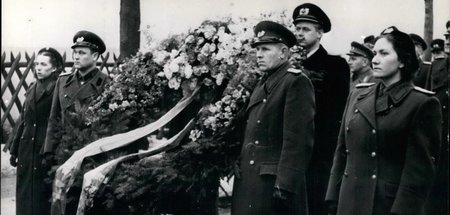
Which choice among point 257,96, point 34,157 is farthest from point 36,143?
point 257,96

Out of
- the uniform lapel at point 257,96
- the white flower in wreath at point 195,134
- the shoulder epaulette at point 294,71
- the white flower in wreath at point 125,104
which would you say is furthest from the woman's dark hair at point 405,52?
the white flower in wreath at point 125,104

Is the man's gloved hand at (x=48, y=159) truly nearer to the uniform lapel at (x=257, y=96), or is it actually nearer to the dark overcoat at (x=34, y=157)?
the dark overcoat at (x=34, y=157)

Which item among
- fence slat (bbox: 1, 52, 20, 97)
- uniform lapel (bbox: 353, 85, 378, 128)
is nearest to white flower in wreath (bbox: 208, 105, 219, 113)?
uniform lapel (bbox: 353, 85, 378, 128)

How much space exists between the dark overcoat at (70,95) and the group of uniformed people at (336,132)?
0.09 metres

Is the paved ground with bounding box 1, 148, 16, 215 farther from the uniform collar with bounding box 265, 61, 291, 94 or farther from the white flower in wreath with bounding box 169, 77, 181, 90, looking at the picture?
the uniform collar with bounding box 265, 61, 291, 94

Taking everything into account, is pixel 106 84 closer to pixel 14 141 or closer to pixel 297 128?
pixel 14 141

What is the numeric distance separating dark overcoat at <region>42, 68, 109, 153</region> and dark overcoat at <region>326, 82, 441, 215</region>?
2.54 metres

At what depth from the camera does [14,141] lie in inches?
245

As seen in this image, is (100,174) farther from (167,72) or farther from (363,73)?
(363,73)

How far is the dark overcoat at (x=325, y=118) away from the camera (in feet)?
15.2

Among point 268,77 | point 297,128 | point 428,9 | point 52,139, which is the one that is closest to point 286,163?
point 297,128

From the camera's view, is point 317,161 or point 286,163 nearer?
point 286,163

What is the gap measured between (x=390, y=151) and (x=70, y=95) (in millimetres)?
3319

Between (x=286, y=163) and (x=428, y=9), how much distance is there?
451cm
